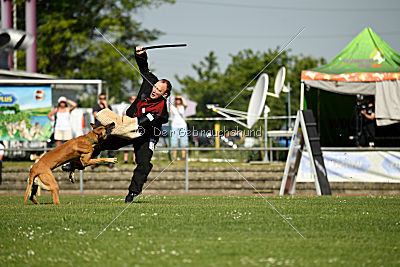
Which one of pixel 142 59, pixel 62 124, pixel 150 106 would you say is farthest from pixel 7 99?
pixel 150 106

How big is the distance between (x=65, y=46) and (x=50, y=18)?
6.39 feet

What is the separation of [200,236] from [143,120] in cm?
352

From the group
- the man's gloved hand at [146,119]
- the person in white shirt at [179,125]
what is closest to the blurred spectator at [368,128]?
the person in white shirt at [179,125]

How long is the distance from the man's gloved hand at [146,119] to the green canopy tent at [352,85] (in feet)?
34.9

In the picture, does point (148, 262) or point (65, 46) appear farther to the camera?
point (65, 46)

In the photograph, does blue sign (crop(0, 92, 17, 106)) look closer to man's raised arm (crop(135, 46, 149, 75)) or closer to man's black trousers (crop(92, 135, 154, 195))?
man's black trousers (crop(92, 135, 154, 195))

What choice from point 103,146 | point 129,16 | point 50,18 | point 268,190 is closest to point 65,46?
point 50,18

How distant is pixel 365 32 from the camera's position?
70.0ft

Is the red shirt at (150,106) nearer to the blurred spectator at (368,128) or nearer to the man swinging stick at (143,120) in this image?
the man swinging stick at (143,120)

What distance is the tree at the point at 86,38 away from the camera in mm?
39219

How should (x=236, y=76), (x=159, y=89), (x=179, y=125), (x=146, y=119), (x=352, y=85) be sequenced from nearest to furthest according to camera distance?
(x=146, y=119)
(x=159, y=89)
(x=179, y=125)
(x=352, y=85)
(x=236, y=76)

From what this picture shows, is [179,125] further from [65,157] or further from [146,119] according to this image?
[146,119]

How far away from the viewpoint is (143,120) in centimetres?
966

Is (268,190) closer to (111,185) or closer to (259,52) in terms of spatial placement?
(111,185)
